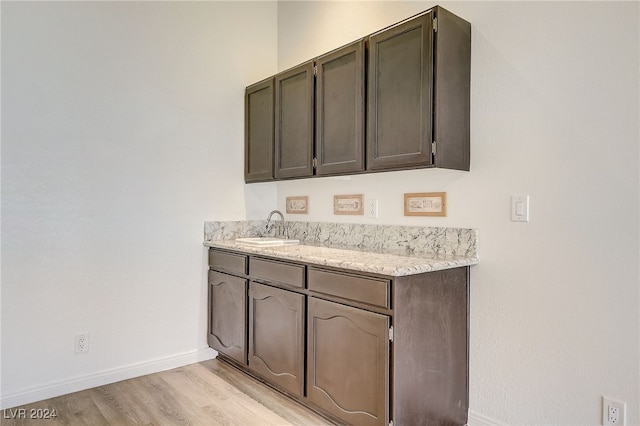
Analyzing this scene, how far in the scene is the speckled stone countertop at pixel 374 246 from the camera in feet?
6.46

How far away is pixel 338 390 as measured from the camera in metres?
2.08

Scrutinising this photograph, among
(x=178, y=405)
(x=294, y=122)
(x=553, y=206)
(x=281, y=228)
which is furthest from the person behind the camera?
(x=281, y=228)

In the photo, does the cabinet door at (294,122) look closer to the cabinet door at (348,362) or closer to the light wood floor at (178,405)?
the cabinet door at (348,362)

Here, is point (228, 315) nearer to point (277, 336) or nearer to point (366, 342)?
point (277, 336)

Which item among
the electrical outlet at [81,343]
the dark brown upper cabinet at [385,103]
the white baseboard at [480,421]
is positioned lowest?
the white baseboard at [480,421]

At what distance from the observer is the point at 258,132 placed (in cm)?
317

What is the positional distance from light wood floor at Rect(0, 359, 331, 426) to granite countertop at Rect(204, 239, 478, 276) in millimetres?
835

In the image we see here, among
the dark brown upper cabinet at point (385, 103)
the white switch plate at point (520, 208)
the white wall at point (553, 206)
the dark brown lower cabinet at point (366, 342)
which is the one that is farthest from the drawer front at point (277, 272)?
the white switch plate at point (520, 208)

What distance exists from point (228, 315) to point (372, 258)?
50.4 inches

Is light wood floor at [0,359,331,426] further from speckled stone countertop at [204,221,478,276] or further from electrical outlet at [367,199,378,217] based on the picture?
electrical outlet at [367,199,378,217]

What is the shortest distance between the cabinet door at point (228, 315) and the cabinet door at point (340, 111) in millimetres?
987

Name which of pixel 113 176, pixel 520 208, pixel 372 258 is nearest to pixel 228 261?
pixel 113 176

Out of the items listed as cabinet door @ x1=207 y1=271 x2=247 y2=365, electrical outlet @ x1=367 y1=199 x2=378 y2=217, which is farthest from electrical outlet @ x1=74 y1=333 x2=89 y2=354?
electrical outlet @ x1=367 y1=199 x2=378 y2=217

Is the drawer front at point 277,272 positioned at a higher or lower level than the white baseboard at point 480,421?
higher
